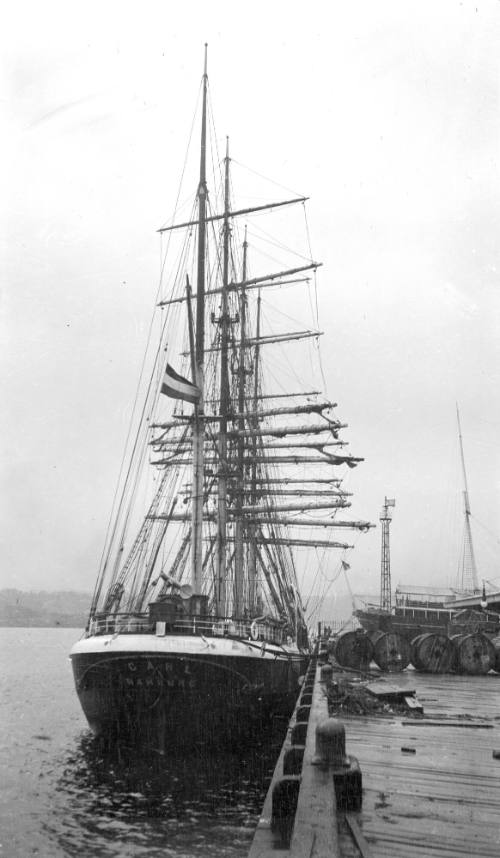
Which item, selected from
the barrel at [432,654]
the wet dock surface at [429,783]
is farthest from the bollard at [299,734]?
the barrel at [432,654]

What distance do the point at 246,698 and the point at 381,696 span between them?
156 inches

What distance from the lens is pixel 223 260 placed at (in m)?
38.2

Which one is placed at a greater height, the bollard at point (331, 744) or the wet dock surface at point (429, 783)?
the bollard at point (331, 744)

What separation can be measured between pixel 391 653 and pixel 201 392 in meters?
17.3

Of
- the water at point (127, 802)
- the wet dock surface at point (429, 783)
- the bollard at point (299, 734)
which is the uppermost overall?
the bollard at point (299, 734)

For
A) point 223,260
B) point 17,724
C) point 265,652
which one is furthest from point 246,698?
point 223,260

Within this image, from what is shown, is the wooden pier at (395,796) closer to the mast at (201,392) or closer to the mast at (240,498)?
the mast at (201,392)

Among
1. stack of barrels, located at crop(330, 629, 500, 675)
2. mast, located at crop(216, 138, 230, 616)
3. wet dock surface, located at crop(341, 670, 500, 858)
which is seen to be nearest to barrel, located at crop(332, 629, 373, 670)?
stack of barrels, located at crop(330, 629, 500, 675)

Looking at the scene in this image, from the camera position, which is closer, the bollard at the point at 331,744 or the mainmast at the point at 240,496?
the bollard at the point at 331,744

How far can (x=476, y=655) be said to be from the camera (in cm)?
3391

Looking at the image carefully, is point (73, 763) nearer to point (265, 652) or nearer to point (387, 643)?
point (265, 652)

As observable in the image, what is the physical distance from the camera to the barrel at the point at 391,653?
113ft

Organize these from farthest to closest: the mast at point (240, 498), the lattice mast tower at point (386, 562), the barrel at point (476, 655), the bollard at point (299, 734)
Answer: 1. the lattice mast tower at point (386, 562)
2. the mast at point (240, 498)
3. the barrel at point (476, 655)
4. the bollard at point (299, 734)

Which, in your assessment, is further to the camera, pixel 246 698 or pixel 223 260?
pixel 223 260
